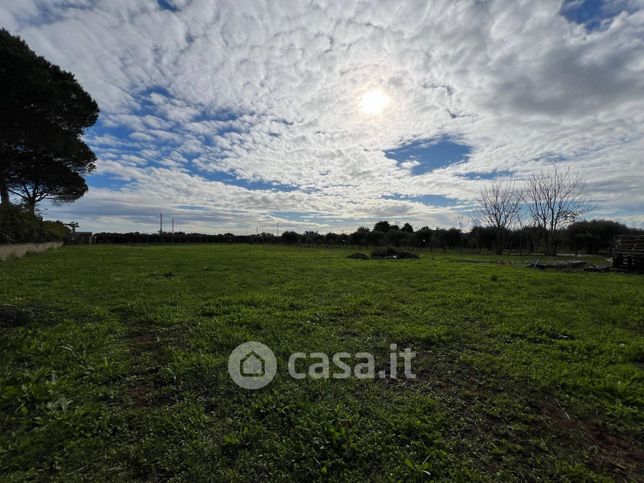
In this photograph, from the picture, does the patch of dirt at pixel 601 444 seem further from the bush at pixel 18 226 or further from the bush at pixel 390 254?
the bush at pixel 18 226

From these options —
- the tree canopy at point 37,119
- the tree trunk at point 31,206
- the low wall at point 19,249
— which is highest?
the tree canopy at point 37,119

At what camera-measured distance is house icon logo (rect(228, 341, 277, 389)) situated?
296 centimetres

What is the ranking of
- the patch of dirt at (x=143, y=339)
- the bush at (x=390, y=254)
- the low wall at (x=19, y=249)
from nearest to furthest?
the patch of dirt at (x=143, y=339), the low wall at (x=19, y=249), the bush at (x=390, y=254)

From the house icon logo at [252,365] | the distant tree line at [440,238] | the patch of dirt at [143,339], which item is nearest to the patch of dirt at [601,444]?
the house icon logo at [252,365]

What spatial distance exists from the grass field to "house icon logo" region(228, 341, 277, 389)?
13 cm


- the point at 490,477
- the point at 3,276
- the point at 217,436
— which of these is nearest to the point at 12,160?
the point at 3,276

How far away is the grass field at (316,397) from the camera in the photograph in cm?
193

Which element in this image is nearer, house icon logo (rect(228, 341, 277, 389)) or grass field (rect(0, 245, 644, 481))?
grass field (rect(0, 245, 644, 481))

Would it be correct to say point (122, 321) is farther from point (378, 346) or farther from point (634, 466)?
point (634, 466)

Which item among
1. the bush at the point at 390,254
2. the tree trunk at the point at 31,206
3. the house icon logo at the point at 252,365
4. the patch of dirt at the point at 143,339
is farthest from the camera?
the bush at the point at 390,254

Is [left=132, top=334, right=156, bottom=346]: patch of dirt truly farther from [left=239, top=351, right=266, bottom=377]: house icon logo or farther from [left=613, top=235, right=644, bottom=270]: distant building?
[left=613, top=235, right=644, bottom=270]: distant building

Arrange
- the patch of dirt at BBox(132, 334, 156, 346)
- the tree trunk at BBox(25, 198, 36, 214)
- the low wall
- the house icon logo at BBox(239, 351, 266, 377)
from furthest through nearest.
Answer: the tree trunk at BBox(25, 198, 36, 214) → the low wall → the patch of dirt at BBox(132, 334, 156, 346) → the house icon logo at BBox(239, 351, 266, 377)

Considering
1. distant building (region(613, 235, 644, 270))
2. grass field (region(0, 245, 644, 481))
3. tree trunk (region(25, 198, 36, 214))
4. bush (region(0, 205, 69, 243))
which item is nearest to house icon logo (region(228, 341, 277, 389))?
grass field (region(0, 245, 644, 481))

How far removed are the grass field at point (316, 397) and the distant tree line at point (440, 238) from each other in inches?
1225
